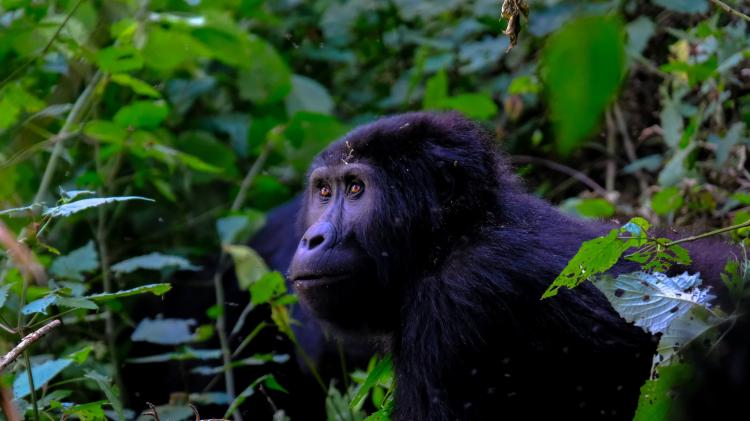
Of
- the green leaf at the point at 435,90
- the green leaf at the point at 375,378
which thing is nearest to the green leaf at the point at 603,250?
the green leaf at the point at 375,378

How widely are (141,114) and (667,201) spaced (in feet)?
7.93

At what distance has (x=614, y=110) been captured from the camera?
17.9 feet

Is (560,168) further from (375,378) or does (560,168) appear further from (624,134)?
(375,378)

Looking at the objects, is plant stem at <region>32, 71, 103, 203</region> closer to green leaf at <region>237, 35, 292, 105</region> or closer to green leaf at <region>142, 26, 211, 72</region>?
green leaf at <region>142, 26, 211, 72</region>

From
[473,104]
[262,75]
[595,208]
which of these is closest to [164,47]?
[262,75]

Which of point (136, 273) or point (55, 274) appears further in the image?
point (136, 273)

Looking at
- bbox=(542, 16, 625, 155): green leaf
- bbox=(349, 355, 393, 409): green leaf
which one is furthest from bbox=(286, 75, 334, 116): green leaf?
bbox=(542, 16, 625, 155): green leaf

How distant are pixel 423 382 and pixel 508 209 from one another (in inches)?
28.9

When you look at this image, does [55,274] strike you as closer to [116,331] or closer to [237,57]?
[116,331]

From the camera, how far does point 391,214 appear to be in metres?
3.15

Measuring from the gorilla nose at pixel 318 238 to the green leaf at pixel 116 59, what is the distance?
136 centimetres

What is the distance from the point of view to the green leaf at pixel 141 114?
4.05 m

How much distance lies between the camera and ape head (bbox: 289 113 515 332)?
306 cm

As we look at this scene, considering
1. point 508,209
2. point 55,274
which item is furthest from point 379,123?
point 55,274
